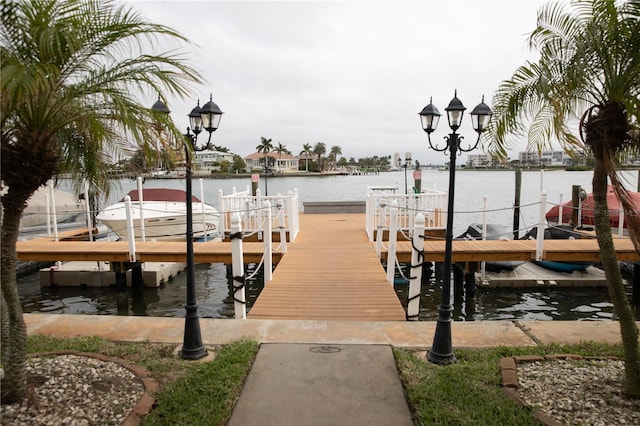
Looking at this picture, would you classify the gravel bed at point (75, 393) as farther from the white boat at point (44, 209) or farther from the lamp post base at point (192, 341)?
the white boat at point (44, 209)

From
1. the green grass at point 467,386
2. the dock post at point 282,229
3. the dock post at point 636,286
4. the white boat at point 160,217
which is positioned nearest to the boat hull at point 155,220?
the white boat at point 160,217

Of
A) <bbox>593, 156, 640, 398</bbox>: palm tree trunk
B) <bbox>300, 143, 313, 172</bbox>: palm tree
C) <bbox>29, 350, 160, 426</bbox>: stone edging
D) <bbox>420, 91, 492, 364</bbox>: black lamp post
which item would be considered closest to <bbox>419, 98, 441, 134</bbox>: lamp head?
<bbox>420, 91, 492, 364</bbox>: black lamp post

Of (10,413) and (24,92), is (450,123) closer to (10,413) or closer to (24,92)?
(24,92)

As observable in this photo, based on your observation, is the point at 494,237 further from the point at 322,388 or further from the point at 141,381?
the point at 141,381

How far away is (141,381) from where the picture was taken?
3869 millimetres

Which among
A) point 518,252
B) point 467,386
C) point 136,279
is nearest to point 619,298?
point 467,386

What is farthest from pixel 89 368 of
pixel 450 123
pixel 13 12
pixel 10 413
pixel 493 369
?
pixel 450 123

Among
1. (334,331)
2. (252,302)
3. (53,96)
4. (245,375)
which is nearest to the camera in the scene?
(53,96)

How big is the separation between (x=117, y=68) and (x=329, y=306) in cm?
482

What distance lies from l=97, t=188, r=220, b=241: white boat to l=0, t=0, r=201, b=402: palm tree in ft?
32.1

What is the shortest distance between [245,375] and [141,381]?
101 centimetres

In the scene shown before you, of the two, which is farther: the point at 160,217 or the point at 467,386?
the point at 160,217

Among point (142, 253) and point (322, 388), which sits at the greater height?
point (142, 253)

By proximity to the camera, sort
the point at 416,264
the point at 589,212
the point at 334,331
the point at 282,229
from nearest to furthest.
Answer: the point at 334,331 < the point at 416,264 < the point at 282,229 < the point at 589,212
